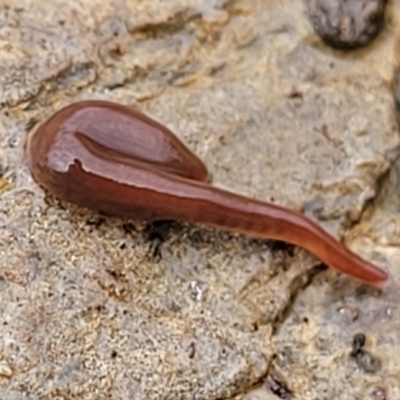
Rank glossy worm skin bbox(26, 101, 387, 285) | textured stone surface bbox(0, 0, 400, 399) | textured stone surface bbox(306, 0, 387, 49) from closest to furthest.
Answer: textured stone surface bbox(0, 0, 400, 399), glossy worm skin bbox(26, 101, 387, 285), textured stone surface bbox(306, 0, 387, 49)

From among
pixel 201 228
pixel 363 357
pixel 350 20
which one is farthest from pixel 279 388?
pixel 350 20

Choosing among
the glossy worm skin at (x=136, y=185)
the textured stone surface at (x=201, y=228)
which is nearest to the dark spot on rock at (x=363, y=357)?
the textured stone surface at (x=201, y=228)

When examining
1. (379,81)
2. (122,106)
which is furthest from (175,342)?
(379,81)

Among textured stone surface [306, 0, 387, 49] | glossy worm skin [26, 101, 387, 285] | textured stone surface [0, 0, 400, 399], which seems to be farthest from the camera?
textured stone surface [306, 0, 387, 49]

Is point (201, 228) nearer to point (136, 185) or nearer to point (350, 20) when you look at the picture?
point (136, 185)

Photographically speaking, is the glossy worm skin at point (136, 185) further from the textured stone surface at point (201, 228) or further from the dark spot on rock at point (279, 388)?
the dark spot on rock at point (279, 388)

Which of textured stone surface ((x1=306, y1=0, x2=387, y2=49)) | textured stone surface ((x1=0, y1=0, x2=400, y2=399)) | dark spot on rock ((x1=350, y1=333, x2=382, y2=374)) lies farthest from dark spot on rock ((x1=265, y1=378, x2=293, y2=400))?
textured stone surface ((x1=306, y1=0, x2=387, y2=49))

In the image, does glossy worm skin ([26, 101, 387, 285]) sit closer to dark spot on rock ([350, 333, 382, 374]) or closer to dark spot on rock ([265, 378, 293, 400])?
dark spot on rock ([350, 333, 382, 374])
